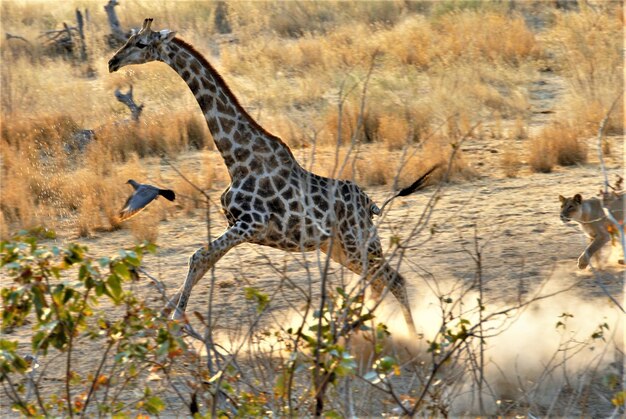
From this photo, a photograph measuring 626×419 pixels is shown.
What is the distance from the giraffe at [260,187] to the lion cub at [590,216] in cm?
160

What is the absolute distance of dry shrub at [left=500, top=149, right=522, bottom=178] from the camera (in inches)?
436

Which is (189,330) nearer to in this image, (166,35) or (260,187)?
(260,187)

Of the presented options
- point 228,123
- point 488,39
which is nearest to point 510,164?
point 228,123

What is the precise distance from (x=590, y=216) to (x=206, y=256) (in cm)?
325

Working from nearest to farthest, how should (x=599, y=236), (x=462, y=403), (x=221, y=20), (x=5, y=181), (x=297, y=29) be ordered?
(x=462, y=403), (x=599, y=236), (x=5, y=181), (x=297, y=29), (x=221, y=20)

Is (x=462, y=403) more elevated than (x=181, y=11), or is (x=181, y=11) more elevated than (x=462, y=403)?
(x=181, y=11)

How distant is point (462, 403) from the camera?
6355mm

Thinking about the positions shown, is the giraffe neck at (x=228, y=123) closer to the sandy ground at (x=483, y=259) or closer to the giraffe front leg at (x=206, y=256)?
the giraffe front leg at (x=206, y=256)

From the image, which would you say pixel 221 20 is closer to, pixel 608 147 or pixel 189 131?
pixel 189 131

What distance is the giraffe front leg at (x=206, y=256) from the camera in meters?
6.88

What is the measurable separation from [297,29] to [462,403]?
554 inches

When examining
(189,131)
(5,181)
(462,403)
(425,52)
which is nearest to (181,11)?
(425,52)

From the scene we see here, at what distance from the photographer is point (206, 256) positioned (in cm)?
688

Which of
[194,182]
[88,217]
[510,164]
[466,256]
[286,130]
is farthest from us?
[286,130]
